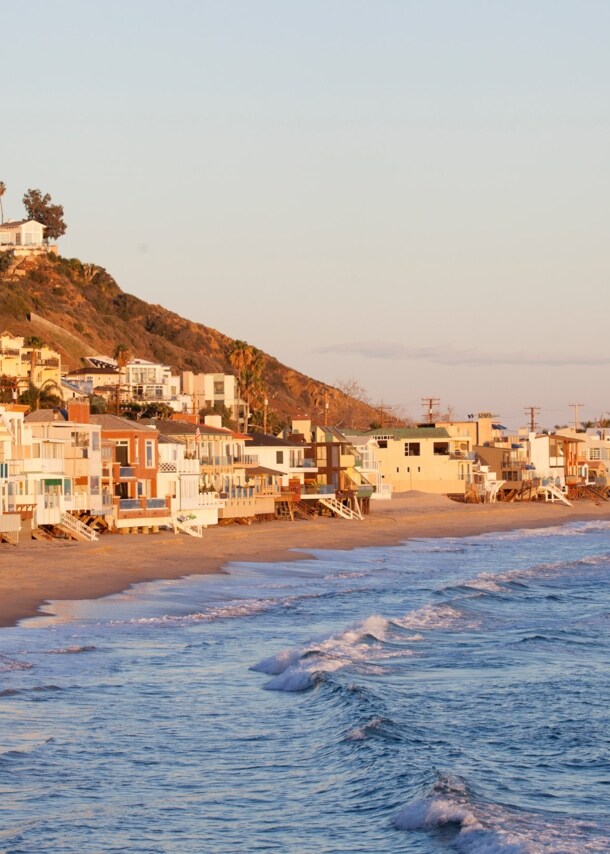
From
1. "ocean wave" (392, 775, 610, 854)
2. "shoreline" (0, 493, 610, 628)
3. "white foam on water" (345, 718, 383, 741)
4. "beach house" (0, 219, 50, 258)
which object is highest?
"beach house" (0, 219, 50, 258)

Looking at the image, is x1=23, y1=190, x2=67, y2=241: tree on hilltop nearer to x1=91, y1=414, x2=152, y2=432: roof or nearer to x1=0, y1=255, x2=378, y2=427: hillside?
x1=0, y1=255, x2=378, y2=427: hillside

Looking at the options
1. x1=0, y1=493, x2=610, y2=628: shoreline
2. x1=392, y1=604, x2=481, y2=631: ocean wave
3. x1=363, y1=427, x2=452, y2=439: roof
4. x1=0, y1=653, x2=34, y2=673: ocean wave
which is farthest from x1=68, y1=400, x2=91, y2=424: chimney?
x1=363, y1=427, x2=452, y2=439: roof

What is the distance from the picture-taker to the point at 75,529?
5875 cm

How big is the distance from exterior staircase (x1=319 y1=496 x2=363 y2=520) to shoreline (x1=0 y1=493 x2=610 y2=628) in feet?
3.30

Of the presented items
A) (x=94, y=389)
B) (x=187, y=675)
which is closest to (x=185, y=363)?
(x=94, y=389)

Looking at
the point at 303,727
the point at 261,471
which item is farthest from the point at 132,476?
the point at 303,727

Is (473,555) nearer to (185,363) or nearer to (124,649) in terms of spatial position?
(124,649)

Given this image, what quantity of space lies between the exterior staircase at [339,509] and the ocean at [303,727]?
42230mm

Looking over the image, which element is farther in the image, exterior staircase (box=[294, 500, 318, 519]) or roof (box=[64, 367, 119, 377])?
roof (box=[64, 367, 119, 377])

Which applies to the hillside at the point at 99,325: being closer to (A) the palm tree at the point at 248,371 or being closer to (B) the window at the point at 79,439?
(A) the palm tree at the point at 248,371

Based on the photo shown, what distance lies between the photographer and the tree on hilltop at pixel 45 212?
18950cm

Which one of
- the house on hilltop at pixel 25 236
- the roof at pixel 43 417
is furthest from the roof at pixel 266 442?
the house on hilltop at pixel 25 236

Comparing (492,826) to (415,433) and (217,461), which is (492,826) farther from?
(415,433)

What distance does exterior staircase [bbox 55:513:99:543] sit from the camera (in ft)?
192
